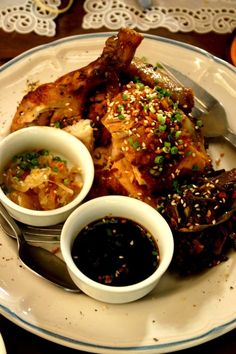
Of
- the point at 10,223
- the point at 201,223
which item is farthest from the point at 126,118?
the point at 10,223

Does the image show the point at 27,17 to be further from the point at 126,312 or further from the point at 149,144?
the point at 126,312

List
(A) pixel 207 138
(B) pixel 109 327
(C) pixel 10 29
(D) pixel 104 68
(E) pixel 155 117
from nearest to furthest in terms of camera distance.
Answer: (B) pixel 109 327
(E) pixel 155 117
(D) pixel 104 68
(A) pixel 207 138
(C) pixel 10 29

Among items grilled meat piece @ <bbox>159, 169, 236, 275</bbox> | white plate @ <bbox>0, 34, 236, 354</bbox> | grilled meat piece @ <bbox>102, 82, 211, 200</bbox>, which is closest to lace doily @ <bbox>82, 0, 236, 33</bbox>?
grilled meat piece @ <bbox>102, 82, 211, 200</bbox>

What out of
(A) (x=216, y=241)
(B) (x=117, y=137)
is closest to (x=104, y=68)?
(B) (x=117, y=137)

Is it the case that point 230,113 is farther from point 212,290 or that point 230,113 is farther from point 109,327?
point 109,327

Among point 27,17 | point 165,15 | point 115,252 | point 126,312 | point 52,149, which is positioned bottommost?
point 126,312

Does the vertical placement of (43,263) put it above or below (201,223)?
below

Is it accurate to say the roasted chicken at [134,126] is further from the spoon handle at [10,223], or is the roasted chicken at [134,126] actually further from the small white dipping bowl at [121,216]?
the spoon handle at [10,223]
